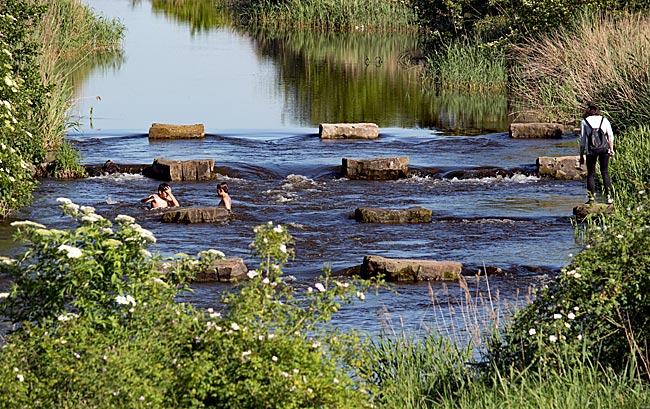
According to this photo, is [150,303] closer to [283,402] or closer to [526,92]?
[283,402]

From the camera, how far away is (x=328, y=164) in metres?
22.6

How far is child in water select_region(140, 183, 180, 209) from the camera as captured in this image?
698 inches

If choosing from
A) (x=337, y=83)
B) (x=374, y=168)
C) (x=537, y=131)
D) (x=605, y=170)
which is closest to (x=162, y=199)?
(x=374, y=168)

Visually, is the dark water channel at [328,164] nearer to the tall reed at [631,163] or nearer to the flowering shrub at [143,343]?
the tall reed at [631,163]

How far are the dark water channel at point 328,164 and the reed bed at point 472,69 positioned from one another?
24.0 inches

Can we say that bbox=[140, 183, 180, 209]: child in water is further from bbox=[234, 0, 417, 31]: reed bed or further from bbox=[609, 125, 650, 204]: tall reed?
bbox=[234, 0, 417, 31]: reed bed

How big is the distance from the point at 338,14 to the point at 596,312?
155ft

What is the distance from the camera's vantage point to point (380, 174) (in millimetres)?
21312

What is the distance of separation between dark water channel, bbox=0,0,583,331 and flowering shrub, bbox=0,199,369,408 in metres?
2.60

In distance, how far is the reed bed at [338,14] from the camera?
5294cm

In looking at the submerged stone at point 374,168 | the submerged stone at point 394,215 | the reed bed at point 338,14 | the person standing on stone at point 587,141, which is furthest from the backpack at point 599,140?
the reed bed at point 338,14

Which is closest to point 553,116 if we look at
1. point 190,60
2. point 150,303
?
point 190,60

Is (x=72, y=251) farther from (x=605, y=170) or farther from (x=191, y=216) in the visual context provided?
(x=605, y=170)

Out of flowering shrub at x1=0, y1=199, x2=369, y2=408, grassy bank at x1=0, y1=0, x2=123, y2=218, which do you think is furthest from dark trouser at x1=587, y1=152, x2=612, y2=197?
flowering shrub at x1=0, y1=199, x2=369, y2=408
